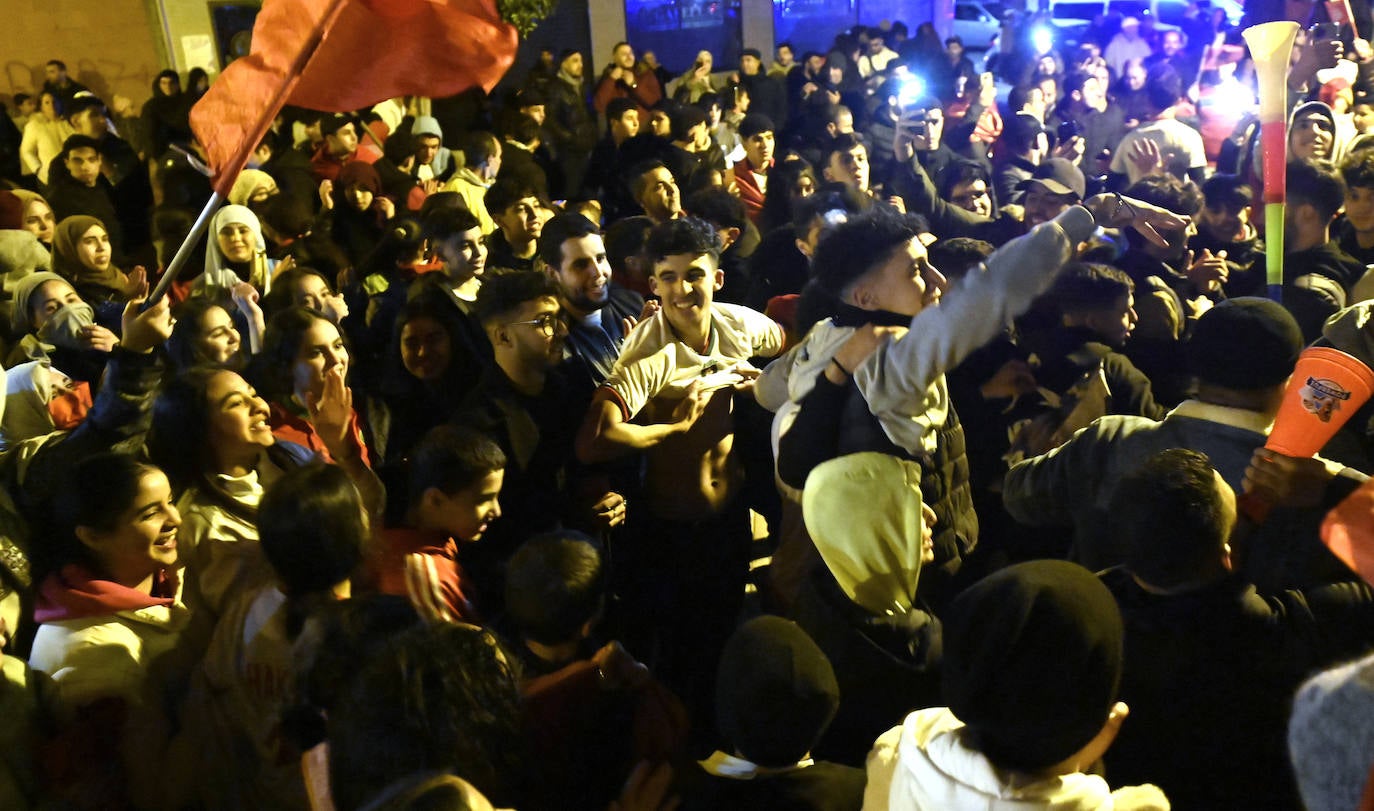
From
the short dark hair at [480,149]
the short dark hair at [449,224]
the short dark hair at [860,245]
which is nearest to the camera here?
the short dark hair at [860,245]

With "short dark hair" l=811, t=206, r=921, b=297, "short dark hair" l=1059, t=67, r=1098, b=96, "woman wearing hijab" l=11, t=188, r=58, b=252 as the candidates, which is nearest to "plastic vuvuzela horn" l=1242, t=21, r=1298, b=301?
"short dark hair" l=811, t=206, r=921, b=297

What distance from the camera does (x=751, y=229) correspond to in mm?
5195

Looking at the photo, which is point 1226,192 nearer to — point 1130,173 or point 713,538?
Answer: point 1130,173

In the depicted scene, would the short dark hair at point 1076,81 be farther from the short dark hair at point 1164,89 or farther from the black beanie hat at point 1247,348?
the black beanie hat at point 1247,348

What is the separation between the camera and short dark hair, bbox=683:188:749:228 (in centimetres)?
489

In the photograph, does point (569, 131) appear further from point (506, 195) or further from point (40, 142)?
point (40, 142)

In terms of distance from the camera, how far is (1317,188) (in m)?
3.77

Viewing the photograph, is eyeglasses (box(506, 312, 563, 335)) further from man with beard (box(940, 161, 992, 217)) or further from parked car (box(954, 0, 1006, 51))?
parked car (box(954, 0, 1006, 51))

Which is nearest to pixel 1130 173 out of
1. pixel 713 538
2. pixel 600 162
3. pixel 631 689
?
pixel 600 162

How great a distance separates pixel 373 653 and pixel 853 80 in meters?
11.2

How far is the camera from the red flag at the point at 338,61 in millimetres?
2816

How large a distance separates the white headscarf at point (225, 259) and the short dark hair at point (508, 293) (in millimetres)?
2021

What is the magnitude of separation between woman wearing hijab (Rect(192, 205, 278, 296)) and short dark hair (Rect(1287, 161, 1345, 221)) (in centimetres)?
420

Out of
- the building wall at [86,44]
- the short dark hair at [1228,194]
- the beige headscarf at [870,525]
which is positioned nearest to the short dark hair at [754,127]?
the short dark hair at [1228,194]
